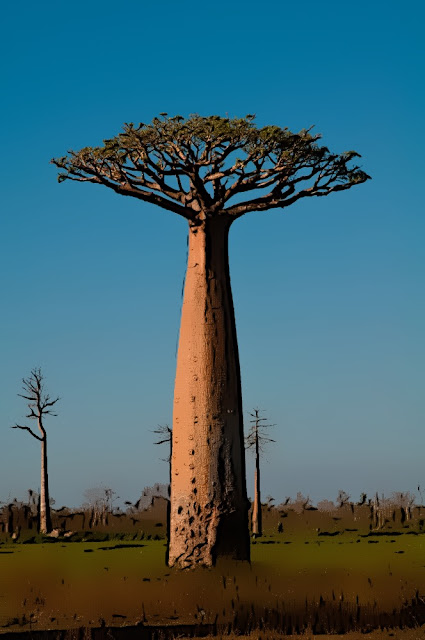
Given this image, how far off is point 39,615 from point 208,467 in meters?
4.46

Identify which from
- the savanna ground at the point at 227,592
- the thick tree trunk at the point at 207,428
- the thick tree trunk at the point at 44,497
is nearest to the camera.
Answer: the savanna ground at the point at 227,592

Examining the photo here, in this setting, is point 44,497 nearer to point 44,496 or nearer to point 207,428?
point 44,496

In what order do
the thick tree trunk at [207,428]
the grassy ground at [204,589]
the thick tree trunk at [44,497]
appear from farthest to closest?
the thick tree trunk at [44,497]
the thick tree trunk at [207,428]
the grassy ground at [204,589]

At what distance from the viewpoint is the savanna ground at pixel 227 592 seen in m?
13.2

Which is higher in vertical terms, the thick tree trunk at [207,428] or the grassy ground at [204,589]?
the thick tree trunk at [207,428]

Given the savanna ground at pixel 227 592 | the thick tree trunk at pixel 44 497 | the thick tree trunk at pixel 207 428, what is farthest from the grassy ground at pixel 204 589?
the thick tree trunk at pixel 44 497

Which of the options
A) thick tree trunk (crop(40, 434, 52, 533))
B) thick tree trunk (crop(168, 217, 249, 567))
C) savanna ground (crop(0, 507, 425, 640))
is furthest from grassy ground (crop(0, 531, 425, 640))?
thick tree trunk (crop(40, 434, 52, 533))

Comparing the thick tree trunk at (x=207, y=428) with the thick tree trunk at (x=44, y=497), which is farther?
the thick tree trunk at (x=44, y=497)

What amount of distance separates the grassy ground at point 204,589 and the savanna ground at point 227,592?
0.7 inches

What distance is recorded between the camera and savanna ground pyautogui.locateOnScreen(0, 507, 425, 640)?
43.4 feet

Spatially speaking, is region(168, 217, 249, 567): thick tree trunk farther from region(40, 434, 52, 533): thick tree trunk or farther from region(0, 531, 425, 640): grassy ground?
region(40, 434, 52, 533): thick tree trunk

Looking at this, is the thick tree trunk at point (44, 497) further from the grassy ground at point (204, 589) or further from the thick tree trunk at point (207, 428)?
the thick tree trunk at point (207, 428)

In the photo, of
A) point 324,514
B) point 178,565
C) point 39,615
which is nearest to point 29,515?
point 324,514

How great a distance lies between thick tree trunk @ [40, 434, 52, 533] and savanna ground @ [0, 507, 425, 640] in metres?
7.39
